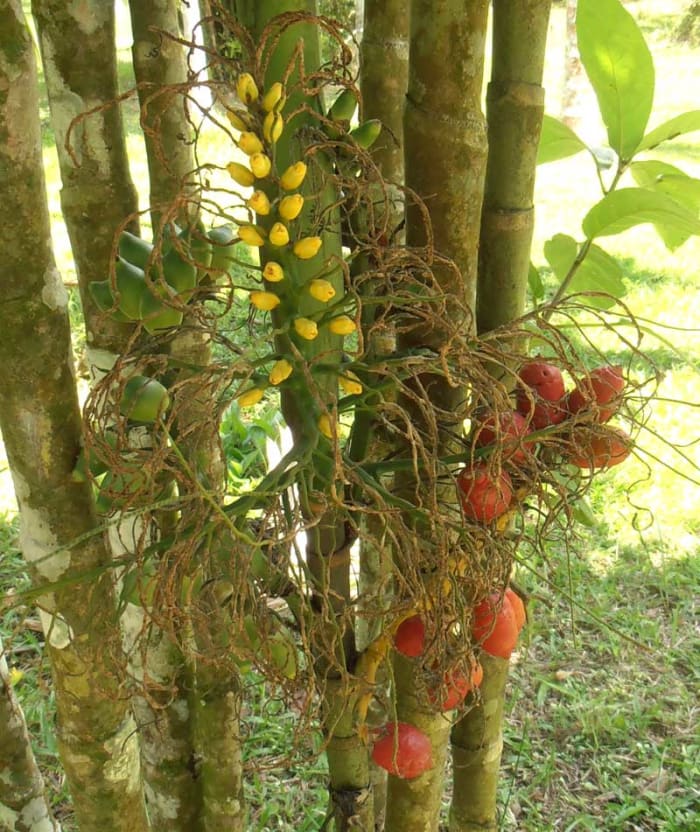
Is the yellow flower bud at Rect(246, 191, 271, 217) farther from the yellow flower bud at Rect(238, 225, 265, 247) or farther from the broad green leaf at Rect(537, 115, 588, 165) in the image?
the broad green leaf at Rect(537, 115, 588, 165)

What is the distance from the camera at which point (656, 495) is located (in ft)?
8.78

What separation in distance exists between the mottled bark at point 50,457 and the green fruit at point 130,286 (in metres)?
0.07

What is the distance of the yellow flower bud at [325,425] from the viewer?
0.64 metres

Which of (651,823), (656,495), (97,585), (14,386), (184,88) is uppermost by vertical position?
(656,495)

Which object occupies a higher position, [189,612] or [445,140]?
[445,140]

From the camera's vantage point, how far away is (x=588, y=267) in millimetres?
976

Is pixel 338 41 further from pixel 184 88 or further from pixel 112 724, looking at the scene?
pixel 112 724

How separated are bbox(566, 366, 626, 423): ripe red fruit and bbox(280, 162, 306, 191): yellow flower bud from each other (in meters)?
0.32

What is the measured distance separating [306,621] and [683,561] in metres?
1.88

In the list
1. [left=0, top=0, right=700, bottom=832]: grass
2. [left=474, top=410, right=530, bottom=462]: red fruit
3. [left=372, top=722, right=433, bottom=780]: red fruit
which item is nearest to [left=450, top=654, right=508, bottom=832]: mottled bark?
[left=372, top=722, right=433, bottom=780]: red fruit

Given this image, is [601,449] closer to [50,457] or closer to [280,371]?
[280,371]

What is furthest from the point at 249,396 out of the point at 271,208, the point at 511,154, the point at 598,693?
the point at 598,693

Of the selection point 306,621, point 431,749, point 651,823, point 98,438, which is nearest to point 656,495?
point 651,823

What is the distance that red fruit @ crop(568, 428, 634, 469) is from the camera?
0.77 metres
